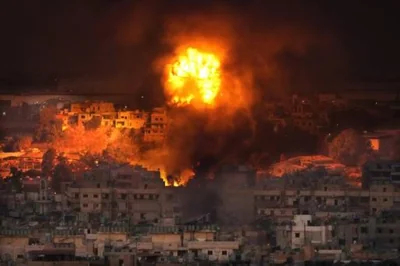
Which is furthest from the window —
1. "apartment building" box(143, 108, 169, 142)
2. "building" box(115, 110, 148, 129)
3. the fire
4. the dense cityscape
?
"building" box(115, 110, 148, 129)

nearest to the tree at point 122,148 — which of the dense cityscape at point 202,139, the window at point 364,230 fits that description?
the dense cityscape at point 202,139

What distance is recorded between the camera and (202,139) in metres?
23.7

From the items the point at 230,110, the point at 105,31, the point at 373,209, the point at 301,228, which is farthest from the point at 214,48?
the point at 301,228

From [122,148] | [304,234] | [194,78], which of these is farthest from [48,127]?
[304,234]

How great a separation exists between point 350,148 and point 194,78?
1697 millimetres

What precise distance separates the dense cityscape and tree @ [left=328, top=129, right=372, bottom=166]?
20mm

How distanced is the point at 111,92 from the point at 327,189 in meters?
6.68

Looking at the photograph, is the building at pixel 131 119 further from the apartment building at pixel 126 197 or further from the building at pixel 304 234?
the building at pixel 304 234

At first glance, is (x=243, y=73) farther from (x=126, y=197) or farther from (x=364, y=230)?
(x=364, y=230)

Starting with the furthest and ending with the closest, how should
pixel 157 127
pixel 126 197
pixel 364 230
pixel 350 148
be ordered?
pixel 157 127, pixel 350 148, pixel 126 197, pixel 364 230

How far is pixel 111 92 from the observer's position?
90.3ft

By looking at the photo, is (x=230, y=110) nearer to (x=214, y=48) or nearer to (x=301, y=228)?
(x=214, y=48)

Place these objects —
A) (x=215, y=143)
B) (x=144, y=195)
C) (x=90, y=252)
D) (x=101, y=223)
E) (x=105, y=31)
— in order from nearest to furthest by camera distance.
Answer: (x=90, y=252) → (x=101, y=223) → (x=144, y=195) → (x=215, y=143) → (x=105, y=31)

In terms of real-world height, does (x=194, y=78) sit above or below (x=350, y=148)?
above
